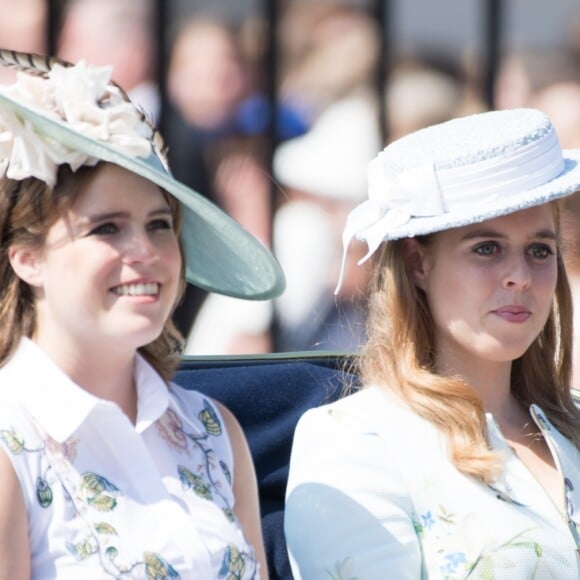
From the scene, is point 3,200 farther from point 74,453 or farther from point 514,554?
point 514,554

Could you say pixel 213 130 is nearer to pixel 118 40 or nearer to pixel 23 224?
pixel 118 40

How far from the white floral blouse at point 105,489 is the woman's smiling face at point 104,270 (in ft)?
0.23

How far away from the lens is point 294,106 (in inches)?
167

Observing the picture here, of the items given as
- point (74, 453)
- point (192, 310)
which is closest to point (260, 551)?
point (74, 453)

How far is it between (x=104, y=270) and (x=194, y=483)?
32cm

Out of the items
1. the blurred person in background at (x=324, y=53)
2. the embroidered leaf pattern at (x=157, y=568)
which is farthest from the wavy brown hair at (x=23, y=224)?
the blurred person in background at (x=324, y=53)

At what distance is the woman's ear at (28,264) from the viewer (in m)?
2.04

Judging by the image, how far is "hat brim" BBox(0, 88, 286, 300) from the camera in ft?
6.57

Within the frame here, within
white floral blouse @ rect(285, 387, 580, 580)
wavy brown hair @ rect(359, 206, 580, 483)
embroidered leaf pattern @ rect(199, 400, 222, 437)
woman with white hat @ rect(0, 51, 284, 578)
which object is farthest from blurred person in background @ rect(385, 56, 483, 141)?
woman with white hat @ rect(0, 51, 284, 578)

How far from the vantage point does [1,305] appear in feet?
6.78

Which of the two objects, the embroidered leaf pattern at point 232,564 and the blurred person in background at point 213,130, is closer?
the embroidered leaf pattern at point 232,564

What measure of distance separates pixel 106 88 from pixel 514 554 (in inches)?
35.3

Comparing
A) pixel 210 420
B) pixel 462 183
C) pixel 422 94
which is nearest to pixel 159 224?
pixel 210 420

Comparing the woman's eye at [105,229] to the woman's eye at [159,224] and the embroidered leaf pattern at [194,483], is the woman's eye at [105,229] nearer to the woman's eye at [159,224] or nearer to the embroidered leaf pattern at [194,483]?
the woman's eye at [159,224]
